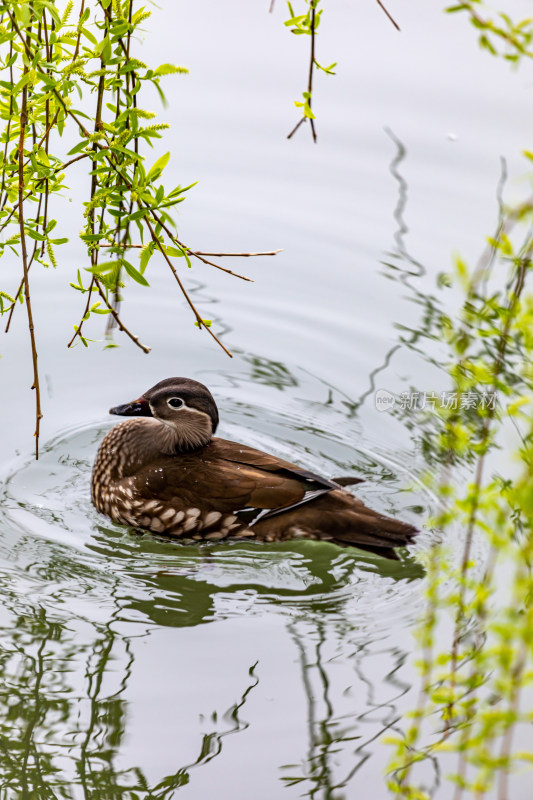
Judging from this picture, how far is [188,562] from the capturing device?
4.70 meters

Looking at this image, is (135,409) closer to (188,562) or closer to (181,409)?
(181,409)

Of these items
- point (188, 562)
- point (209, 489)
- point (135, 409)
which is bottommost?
point (188, 562)

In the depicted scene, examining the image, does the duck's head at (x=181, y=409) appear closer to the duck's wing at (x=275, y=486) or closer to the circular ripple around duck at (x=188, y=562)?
the duck's wing at (x=275, y=486)

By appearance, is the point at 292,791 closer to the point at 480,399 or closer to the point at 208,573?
the point at 208,573

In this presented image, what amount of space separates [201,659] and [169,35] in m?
5.46

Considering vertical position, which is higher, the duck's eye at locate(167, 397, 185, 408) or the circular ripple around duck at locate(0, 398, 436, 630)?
the duck's eye at locate(167, 397, 185, 408)

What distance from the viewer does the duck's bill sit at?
497cm

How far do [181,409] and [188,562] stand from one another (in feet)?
2.41

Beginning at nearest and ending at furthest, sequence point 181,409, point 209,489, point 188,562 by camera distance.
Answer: point 188,562, point 209,489, point 181,409

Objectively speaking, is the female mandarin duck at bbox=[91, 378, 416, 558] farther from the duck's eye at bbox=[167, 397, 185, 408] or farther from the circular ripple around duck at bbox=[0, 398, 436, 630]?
the circular ripple around duck at bbox=[0, 398, 436, 630]

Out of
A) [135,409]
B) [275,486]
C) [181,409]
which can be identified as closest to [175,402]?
[181,409]

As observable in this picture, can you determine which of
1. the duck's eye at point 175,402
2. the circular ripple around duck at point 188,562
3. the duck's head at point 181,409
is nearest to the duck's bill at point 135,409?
the duck's head at point 181,409

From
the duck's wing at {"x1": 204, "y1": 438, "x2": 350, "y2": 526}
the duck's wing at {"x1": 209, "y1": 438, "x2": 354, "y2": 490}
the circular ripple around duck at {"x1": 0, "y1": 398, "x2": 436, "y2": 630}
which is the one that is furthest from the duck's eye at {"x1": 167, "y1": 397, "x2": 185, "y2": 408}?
the circular ripple around duck at {"x1": 0, "y1": 398, "x2": 436, "y2": 630}

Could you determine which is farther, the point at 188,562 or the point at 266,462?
the point at 266,462
